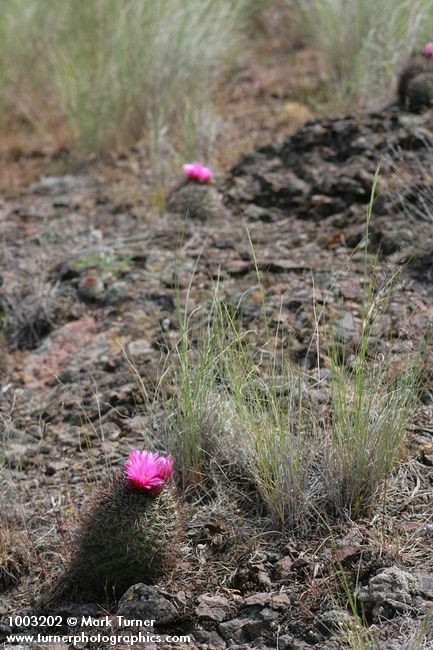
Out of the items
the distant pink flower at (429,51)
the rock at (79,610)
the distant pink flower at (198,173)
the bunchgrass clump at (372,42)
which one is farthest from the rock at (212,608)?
the bunchgrass clump at (372,42)

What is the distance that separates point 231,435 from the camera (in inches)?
118

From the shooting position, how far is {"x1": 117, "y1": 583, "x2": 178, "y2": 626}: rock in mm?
2416

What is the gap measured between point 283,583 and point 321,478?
15.9 inches

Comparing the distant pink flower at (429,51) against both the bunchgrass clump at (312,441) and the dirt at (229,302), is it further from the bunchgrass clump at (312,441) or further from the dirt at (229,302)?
the bunchgrass clump at (312,441)

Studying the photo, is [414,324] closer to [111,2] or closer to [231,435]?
[231,435]

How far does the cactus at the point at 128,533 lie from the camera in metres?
2.48

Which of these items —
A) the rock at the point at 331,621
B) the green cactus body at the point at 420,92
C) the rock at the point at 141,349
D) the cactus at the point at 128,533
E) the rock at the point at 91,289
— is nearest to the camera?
the rock at the point at 331,621

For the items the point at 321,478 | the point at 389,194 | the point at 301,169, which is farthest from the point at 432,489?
the point at 301,169

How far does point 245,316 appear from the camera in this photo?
4023mm

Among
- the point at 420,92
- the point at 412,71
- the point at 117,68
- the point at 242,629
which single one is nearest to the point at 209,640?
the point at 242,629

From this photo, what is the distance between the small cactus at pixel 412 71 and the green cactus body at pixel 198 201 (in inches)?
57.8

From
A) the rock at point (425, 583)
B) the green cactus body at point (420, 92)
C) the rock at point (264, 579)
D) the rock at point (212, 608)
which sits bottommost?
the rock at point (212, 608)

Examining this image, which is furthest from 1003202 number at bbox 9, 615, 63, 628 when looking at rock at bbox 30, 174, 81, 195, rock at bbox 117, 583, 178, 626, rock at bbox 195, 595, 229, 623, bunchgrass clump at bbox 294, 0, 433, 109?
bunchgrass clump at bbox 294, 0, 433, 109

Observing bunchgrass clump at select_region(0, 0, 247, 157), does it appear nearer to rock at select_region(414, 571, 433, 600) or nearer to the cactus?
the cactus
